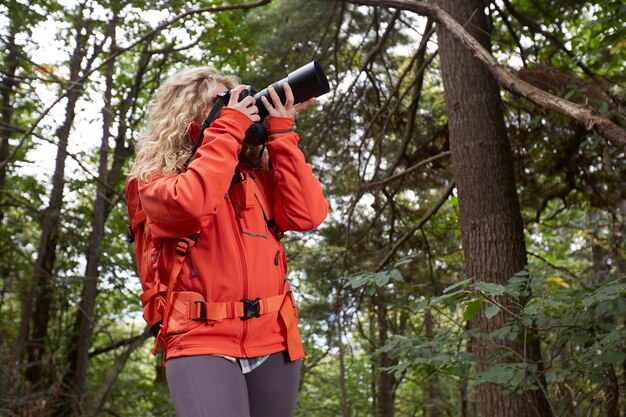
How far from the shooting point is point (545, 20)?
5.47 meters

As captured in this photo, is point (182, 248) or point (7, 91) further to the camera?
point (7, 91)

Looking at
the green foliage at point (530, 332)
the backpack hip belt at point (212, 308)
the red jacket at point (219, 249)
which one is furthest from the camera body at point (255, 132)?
the green foliage at point (530, 332)

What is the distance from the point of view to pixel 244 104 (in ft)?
6.96

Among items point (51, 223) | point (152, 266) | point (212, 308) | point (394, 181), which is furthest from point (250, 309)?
point (51, 223)

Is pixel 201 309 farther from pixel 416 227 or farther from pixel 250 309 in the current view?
pixel 416 227

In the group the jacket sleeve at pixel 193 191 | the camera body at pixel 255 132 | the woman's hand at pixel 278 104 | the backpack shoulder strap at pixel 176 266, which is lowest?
the backpack shoulder strap at pixel 176 266

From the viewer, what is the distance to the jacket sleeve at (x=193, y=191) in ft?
6.08

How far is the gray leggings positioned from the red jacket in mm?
38

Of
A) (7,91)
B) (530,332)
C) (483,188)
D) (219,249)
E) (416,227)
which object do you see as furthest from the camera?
(7,91)

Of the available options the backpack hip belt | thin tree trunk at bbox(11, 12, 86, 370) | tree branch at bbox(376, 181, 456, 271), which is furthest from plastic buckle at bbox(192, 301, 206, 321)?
thin tree trunk at bbox(11, 12, 86, 370)

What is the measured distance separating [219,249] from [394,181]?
4.45 m

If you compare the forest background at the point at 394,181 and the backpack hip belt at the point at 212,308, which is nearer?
the backpack hip belt at the point at 212,308

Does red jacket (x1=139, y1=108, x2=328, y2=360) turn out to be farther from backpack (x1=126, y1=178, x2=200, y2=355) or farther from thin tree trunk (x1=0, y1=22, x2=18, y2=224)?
thin tree trunk (x1=0, y1=22, x2=18, y2=224)

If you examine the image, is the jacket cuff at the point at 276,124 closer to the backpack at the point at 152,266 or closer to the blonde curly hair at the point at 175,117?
the blonde curly hair at the point at 175,117
